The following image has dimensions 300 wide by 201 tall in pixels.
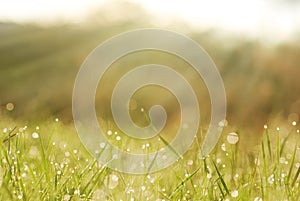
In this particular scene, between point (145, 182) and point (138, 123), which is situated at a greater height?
point (138, 123)

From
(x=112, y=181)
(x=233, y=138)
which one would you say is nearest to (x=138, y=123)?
(x=233, y=138)

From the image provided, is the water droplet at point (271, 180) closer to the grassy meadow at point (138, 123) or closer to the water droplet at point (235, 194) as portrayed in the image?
the grassy meadow at point (138, 123)

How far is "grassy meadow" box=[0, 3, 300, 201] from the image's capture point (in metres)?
1.81

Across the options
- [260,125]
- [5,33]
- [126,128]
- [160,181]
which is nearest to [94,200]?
[160,181]

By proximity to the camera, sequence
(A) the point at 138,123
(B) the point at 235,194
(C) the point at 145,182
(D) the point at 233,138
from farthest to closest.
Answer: (A) the point at 138,123
(D) the point at 233,138
(C) the point at 145,182
(B) the point at 235,194

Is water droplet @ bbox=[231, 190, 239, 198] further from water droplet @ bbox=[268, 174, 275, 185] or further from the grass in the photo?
water droplet @ bbox=[268, 174, 275, 185]

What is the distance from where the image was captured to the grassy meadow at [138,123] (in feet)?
5.93

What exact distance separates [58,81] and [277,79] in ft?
6.66

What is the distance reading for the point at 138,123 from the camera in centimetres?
317

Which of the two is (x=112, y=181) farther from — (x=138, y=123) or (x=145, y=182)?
(x=138, y=123)

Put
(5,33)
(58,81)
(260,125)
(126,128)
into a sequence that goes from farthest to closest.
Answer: (5,33) → (58,81) → (260,125) → (126,128)

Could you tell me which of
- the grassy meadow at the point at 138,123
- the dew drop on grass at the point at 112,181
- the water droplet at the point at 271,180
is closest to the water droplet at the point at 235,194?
the grassy meadow at the point at 138,123

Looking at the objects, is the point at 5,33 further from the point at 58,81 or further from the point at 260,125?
the point at 260,125

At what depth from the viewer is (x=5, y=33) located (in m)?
7.64
